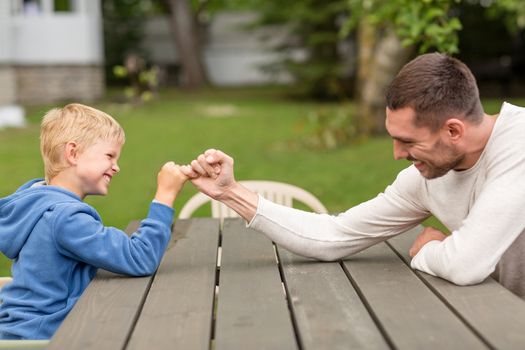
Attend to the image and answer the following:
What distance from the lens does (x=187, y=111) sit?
19.8 meters

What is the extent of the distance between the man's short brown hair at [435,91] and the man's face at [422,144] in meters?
0.02

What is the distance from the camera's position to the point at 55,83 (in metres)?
21.9

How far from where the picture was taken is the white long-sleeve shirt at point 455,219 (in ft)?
8.46

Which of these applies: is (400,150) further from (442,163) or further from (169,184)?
(169,184)

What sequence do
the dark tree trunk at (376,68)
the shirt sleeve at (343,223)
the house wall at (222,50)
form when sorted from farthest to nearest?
the house wall at (222,50)
the dark tree trunk at (376,68)
the shirt sleeve at (343,223)

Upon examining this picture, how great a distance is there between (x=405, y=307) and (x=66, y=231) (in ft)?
3.51

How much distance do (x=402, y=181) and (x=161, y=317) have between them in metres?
1.11

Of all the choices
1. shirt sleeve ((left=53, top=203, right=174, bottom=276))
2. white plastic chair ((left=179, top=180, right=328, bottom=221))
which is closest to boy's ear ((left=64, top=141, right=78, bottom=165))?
shirt sleeve ((left=53, top=203, right=174, bottom=276))

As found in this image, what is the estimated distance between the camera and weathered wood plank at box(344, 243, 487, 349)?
6.86 feet

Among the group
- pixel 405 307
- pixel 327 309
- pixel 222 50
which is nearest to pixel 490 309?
pixel 405 307

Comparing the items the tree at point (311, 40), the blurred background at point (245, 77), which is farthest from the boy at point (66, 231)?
the tree at point (311, 40)

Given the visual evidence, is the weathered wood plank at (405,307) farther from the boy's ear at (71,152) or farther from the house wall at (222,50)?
the house wall at (222,50)

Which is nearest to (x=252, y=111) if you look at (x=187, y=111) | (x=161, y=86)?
(x=187, y=111)

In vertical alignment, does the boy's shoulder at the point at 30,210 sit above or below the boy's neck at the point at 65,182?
below
